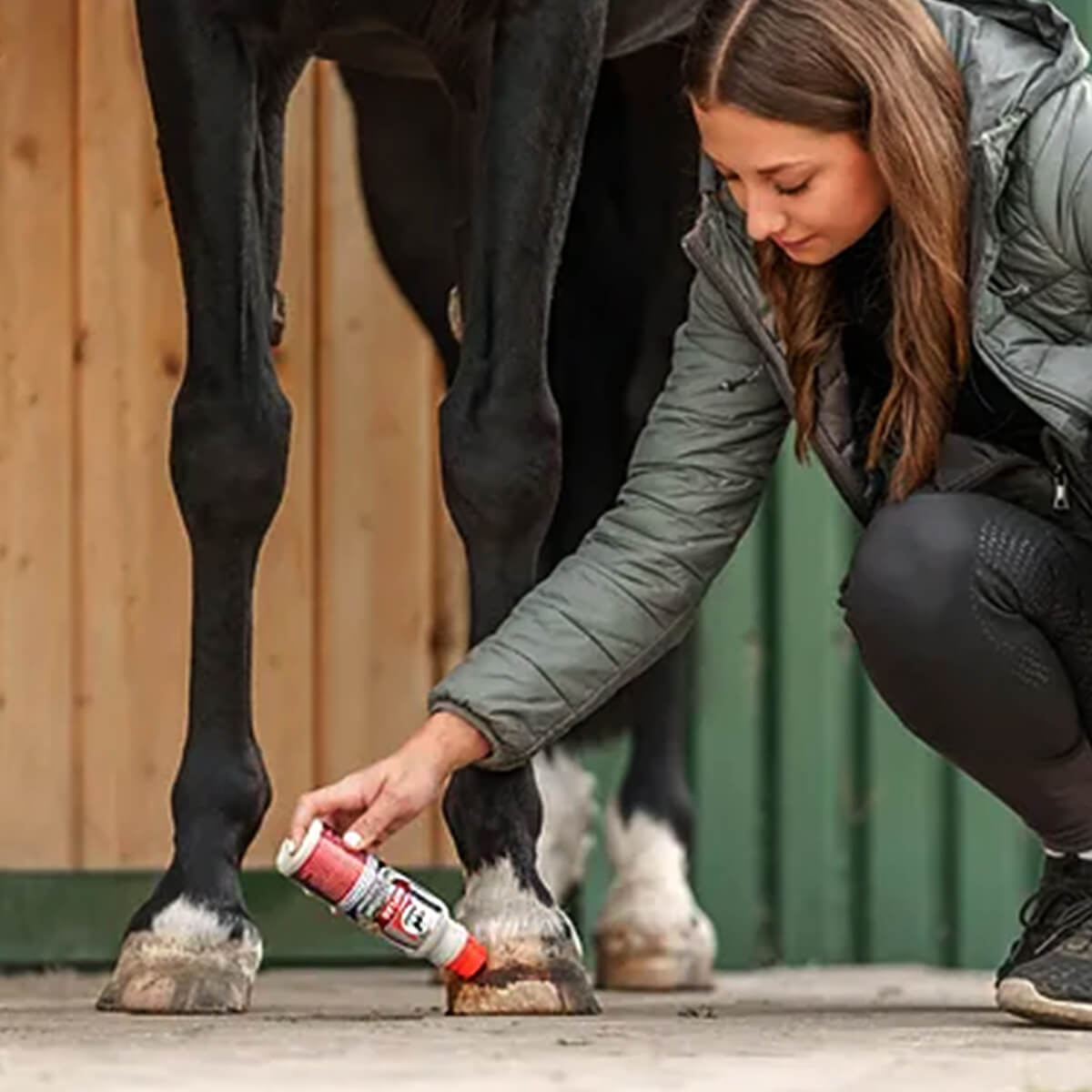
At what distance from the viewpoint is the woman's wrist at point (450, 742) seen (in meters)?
2.93

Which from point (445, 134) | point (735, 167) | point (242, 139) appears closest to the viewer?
point (735, 167)

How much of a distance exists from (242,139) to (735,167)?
661 mm

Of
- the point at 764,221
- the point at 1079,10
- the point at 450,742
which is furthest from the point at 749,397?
the point at 1079,10

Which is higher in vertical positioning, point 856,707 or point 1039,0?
point 1039,0

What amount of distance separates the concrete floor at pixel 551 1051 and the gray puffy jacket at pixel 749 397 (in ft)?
1.02

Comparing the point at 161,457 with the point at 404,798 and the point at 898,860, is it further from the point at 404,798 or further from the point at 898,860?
the point at 404,798

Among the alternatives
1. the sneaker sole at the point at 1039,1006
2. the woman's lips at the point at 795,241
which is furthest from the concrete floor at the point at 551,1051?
the woman's lips at the point at 795,241

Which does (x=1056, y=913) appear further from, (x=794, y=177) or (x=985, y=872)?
(x=985, y=872)

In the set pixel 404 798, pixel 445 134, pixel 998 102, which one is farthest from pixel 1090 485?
pixel 445 134

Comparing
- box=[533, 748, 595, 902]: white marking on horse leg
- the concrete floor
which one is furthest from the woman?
box=[533, 748, 595, 902]: white marking on horse leg

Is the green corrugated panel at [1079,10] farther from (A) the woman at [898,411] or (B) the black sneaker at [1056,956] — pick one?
(B) the black sneaker at [1056,956]

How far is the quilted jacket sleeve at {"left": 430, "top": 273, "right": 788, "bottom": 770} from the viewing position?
298cm

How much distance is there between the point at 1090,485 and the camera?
2904mm

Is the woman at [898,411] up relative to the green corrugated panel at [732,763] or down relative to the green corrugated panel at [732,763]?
up
